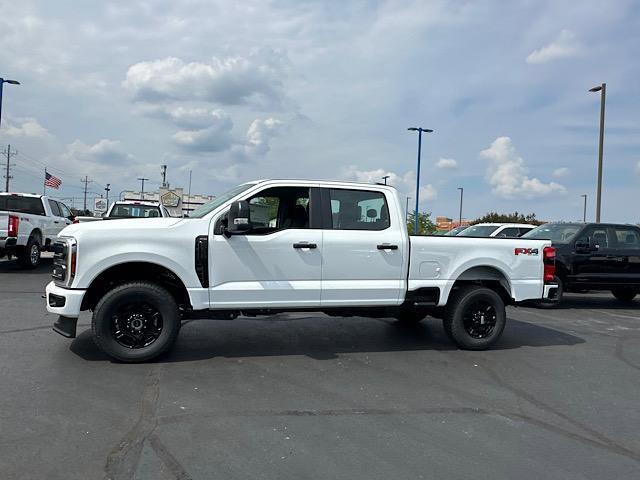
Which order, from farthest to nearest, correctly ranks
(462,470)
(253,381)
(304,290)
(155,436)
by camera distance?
(304,290) < (253,381) < (155,436) < (462,470)

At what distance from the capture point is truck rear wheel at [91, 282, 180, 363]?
570cm

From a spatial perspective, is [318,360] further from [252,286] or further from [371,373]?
[252,286]

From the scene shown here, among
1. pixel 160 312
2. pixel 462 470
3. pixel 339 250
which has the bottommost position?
pixel 462 470

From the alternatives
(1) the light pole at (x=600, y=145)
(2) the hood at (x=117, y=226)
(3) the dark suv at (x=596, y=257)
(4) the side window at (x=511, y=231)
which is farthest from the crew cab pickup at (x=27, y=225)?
(1) the light pole at (x=600, y=145)

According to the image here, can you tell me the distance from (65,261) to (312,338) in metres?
3.23

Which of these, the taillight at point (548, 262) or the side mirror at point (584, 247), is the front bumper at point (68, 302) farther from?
the side mirror at point (584, 247)

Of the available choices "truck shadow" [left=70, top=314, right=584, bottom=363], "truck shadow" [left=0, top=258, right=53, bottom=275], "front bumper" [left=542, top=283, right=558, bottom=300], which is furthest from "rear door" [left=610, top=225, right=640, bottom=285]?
"truck shadow" [left=0, top=258, right=53, bottom=275]

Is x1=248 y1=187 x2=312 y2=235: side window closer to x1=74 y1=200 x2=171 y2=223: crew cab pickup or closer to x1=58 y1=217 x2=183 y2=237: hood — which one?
x1=58 y1=217 x2=183 y2=237: hood

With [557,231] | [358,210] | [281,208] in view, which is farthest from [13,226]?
[557,231]

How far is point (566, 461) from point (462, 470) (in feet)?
2.59

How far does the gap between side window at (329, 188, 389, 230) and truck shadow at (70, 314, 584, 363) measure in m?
1.56

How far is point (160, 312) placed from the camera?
5.83 meters

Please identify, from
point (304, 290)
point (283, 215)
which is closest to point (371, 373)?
point (304, 290)

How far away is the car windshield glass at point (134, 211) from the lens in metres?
15.7
